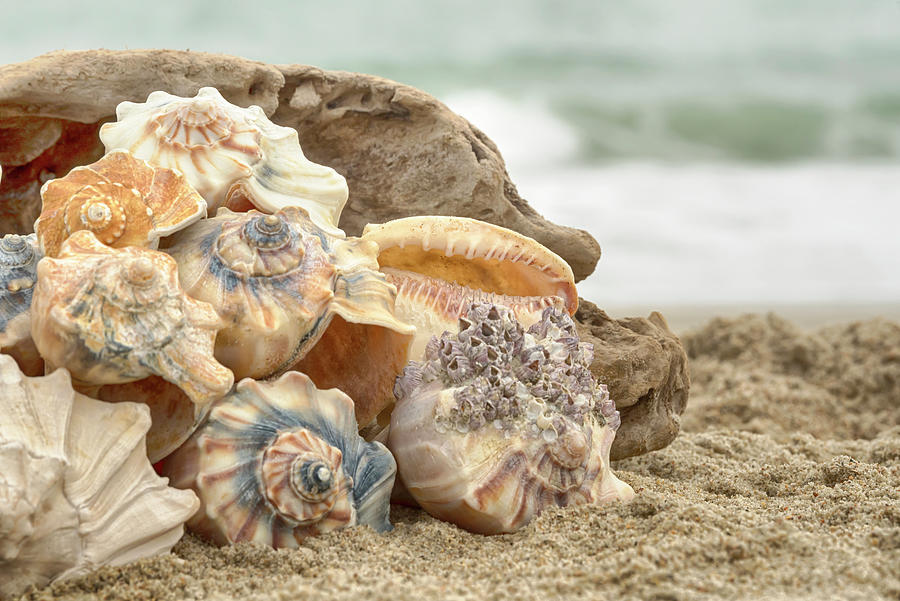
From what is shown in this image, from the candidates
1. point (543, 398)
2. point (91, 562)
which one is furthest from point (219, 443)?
point (543, 398)

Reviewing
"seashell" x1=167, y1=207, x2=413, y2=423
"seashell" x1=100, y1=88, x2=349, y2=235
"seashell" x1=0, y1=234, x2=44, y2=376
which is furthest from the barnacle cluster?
"seashell" x1=0, y1=234, x2=44, y2=376

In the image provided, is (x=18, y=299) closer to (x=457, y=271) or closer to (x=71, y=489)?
(x=71, y=489)

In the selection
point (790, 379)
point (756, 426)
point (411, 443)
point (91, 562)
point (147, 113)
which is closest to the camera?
point (91, 562)

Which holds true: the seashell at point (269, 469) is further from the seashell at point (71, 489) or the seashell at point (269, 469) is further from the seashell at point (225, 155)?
the seashell at point (225, 155)

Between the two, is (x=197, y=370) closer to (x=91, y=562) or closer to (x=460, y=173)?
(x=91, y=562)

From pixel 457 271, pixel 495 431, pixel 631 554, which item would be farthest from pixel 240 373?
pixel 631 554

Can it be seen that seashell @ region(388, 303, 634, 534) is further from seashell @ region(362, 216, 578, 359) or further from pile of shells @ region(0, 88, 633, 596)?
seashell @ region(362, 216, 578, 359)

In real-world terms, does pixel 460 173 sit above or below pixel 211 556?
above
